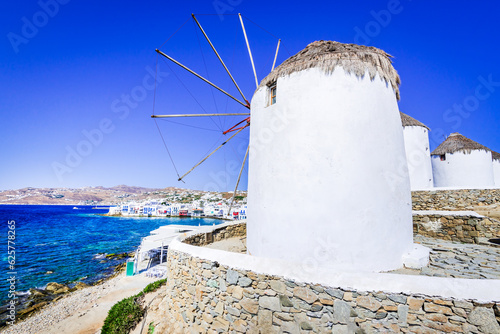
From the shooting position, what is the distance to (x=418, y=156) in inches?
582

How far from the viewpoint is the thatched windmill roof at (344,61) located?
5.32 metres

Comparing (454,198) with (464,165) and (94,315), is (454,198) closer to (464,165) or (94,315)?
(464,165)

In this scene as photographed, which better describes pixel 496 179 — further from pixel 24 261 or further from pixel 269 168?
pixel 24 261

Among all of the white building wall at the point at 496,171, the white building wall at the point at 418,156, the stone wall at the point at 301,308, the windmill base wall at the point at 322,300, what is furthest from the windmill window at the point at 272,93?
the white building wall at the point at 496,171

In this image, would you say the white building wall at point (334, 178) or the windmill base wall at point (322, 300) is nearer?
the windmill base wall at point (322, 300)

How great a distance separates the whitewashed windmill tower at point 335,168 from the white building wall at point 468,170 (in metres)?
15.8

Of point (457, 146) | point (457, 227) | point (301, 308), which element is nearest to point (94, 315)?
→ point (301, 308)

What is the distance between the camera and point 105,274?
681 inches

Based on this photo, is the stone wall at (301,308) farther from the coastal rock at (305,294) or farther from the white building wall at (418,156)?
the white building wall at (418,156)

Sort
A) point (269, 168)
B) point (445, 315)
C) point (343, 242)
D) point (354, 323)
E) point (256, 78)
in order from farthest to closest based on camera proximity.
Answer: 1. point (256, 78)
2. point (269, 168)
3. point (343, 242)
4. point (354, 323)
5. point (445, 315)

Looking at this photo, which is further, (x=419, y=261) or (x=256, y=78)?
(x=256, y=78)

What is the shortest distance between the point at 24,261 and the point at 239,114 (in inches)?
1008

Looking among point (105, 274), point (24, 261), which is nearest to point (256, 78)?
point (105, 274)

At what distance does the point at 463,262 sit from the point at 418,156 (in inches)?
444
